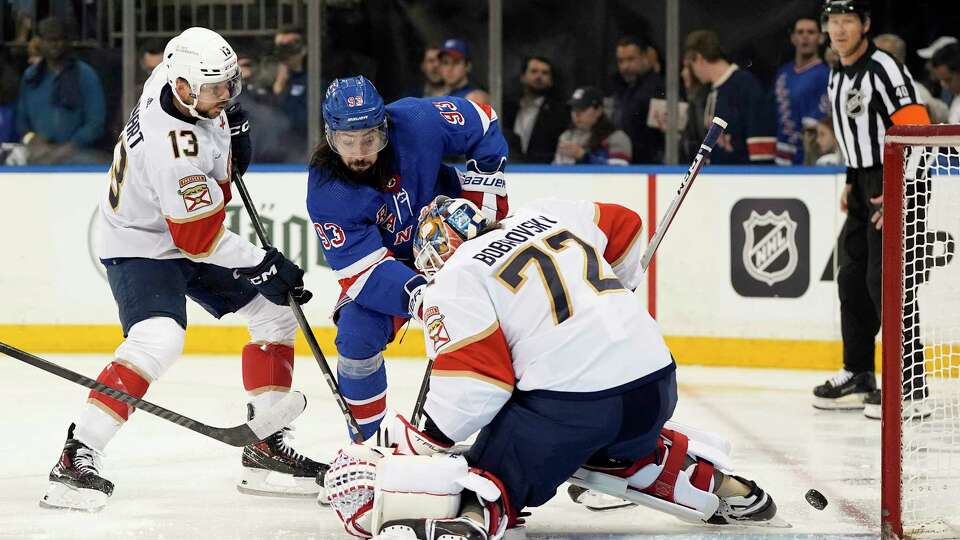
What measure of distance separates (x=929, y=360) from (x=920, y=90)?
1.74m

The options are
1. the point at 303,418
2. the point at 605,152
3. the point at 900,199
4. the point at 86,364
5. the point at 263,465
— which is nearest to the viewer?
the point at 900,199

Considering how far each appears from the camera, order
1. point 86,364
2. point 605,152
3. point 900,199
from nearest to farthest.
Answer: point 900,199 < point 86,364 < point 605,152

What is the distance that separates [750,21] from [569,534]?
11.1ft

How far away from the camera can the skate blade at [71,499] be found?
326 centimetres

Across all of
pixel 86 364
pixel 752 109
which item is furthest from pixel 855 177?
pixel 86 364

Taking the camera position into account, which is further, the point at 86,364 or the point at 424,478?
the point at 86,364

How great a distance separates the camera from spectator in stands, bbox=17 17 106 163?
6258 mm

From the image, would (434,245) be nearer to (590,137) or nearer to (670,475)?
(670,475)

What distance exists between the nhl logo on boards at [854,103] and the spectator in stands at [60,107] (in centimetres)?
330

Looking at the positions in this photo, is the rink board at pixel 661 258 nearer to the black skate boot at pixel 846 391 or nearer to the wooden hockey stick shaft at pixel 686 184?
the black skate boot at pixel 846 391

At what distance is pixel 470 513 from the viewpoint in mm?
2615

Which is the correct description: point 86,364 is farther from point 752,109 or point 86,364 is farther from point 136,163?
point 752,109

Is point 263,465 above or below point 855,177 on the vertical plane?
below

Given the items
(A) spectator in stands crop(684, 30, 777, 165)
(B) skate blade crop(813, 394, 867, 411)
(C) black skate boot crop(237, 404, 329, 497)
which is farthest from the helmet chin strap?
(A) spectator in stands crop(684, 30, 777, 165)
